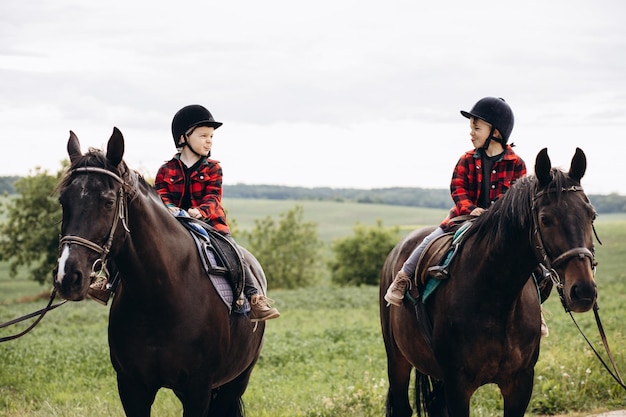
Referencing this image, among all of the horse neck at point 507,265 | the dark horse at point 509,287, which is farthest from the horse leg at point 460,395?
the horse neck at point 507,265

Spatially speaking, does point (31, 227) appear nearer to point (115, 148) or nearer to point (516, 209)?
point (115, 148)

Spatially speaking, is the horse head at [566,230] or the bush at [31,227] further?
the bush at [31,227]

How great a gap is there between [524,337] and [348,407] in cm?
318

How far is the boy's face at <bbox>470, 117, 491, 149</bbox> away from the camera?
226 inches

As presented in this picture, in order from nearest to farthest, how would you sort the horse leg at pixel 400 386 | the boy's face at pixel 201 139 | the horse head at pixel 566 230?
the horse head at pixel 566 230 → the boy's face at pixel 201 139 → the horse leg at pixel 400 386

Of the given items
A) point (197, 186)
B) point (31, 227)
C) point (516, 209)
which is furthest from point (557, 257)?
point (31, 227)

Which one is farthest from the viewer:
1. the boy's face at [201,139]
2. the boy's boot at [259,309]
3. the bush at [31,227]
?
the bush at [31,227]

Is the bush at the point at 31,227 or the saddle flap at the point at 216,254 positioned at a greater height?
the saddle flap at the point at 216,254

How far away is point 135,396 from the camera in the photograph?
4879 mm

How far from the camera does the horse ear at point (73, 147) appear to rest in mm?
4265

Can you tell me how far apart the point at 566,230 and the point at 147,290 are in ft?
8.99

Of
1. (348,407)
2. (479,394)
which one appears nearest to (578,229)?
(348,407)

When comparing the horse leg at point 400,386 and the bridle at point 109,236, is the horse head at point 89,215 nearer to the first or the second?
the bridle at point 109,236

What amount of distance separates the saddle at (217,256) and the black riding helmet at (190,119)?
0.86m
